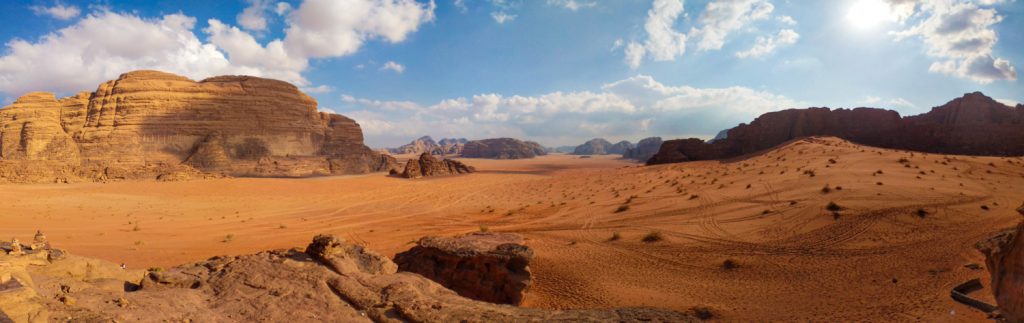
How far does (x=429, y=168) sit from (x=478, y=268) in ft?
109

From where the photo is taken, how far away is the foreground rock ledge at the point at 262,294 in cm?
364

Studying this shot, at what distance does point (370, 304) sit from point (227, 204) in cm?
2003

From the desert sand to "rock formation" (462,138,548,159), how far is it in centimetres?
8507

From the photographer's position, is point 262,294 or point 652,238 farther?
point 652,238

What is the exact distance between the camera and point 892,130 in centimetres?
2859

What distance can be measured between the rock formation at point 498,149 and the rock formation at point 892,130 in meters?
70.7

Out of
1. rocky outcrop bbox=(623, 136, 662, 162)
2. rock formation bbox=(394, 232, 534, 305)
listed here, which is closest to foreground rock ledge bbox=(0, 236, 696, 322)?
rock formation bbox=(394, 232, 534, 305)

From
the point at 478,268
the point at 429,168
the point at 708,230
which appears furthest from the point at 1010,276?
the point at 429,168

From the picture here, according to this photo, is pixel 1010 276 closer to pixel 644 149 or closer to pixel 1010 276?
pixel 1010 276

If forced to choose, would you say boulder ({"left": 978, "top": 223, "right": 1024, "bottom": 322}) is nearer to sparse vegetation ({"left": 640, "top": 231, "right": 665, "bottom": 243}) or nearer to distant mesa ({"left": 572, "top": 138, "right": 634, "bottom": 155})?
sparse vegetation ({"left": 640, "top": 231, "right": 665, "bottom": 243})

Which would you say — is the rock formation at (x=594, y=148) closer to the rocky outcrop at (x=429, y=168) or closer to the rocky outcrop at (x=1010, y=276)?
the rocky outcrop at (x=429, y=168)

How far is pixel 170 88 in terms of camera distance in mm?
41562

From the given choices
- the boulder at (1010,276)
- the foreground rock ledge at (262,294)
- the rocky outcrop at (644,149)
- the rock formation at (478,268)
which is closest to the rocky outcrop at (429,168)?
the rock formation at (478,268)

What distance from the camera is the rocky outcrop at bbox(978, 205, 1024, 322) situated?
10.5 feet
